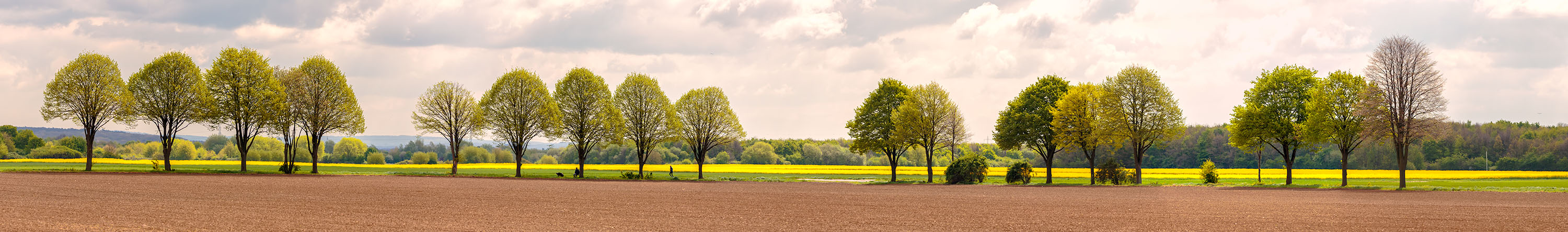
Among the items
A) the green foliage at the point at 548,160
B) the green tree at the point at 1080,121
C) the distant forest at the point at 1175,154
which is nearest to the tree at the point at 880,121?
the green tree at the point at 1080,121

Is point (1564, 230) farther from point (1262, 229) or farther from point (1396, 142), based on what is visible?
point (1396, 142)

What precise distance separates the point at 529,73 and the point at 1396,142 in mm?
54294

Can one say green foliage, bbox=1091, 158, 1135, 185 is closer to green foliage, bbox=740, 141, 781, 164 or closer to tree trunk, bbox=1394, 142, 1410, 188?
tree trunk, bbox=1394, 142, 1410, 188

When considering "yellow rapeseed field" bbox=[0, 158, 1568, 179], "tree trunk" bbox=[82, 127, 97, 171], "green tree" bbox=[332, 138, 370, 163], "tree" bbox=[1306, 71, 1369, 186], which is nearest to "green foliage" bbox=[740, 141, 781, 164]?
"yellow rapeseed field" bbox=[0, 158, 1568, 179]

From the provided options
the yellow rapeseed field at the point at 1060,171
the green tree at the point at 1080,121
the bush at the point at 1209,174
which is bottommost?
the yellow rapeseed field at the point at 1060,171

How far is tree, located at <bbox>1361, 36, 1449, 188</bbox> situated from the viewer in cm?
4381

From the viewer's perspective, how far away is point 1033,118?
192ft

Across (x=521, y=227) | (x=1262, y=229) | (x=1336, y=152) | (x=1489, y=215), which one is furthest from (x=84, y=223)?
(x=1336, y=152)

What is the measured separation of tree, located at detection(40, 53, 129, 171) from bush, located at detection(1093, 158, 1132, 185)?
212ft

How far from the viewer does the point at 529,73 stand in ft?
220

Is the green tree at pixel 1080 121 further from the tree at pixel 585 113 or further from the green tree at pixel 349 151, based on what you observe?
the green tree at pixel 349 151

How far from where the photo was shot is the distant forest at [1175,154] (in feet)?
364

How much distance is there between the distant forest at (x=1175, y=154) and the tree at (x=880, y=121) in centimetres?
3597

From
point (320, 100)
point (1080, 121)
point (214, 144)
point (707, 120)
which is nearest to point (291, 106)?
point (320, 100)
